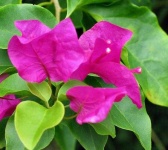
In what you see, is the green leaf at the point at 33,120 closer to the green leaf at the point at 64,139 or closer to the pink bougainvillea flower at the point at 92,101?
the pink bougainvillea flower at the point at 92,101

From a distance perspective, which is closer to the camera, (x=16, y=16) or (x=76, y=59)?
(x=76, y=59)

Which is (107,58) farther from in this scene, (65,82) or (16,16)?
(16,16)

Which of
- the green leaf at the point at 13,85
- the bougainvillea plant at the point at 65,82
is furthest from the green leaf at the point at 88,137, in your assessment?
the green leaf at the point at 13,85

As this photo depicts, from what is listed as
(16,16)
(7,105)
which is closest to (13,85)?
(7,105)

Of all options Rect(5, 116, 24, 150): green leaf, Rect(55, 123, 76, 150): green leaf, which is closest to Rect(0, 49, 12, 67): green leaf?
Rect(5, 116, 24, 150): green leaf

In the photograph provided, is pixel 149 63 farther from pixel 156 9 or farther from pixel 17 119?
→ pixel 156 9

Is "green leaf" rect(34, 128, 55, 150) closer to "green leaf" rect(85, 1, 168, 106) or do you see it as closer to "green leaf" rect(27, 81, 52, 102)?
"green leaf" rect(27, 81, 52, 102)

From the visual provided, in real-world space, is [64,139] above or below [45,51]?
A: below
